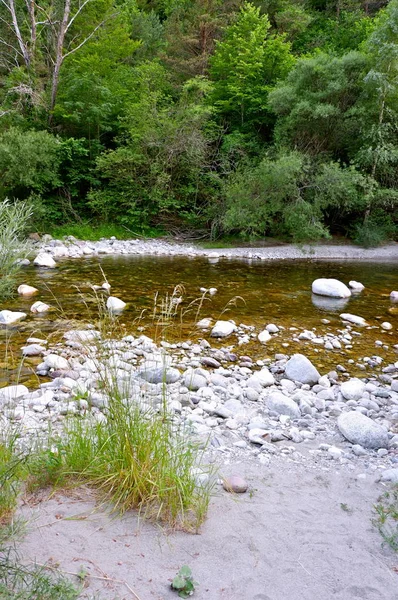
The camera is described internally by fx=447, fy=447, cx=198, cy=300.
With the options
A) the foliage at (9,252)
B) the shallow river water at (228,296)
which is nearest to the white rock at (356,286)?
the shallow river water at (228,296)

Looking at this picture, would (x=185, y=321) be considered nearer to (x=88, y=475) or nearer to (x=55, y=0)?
(x=88, y=475)

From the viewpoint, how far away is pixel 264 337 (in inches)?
230

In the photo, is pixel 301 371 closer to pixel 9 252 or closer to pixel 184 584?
pixel 184 584

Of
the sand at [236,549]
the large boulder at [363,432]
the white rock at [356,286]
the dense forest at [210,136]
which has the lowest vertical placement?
the white rock at [356,286]

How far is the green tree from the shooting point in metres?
17.1

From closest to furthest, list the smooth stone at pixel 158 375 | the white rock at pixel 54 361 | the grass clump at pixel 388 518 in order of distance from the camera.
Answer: the grass clump at pixel 388 518 → the smooth stone at pixel 158 375 → the white rock at pixel 54 361

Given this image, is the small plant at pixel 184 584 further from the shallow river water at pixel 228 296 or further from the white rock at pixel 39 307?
the white rock at pixel 39 307

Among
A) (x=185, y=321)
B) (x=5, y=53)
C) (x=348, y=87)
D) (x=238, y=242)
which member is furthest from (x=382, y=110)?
(x=5, y=53)

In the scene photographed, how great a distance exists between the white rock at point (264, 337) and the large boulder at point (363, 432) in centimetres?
245

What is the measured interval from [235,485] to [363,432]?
1.23 metres

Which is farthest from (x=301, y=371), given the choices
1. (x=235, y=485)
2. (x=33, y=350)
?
(x=33, y=350)

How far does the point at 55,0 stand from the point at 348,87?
1233 centimetres

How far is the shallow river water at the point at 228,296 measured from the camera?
221 inches

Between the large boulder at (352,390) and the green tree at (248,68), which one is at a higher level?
the green tree at (248,68)
